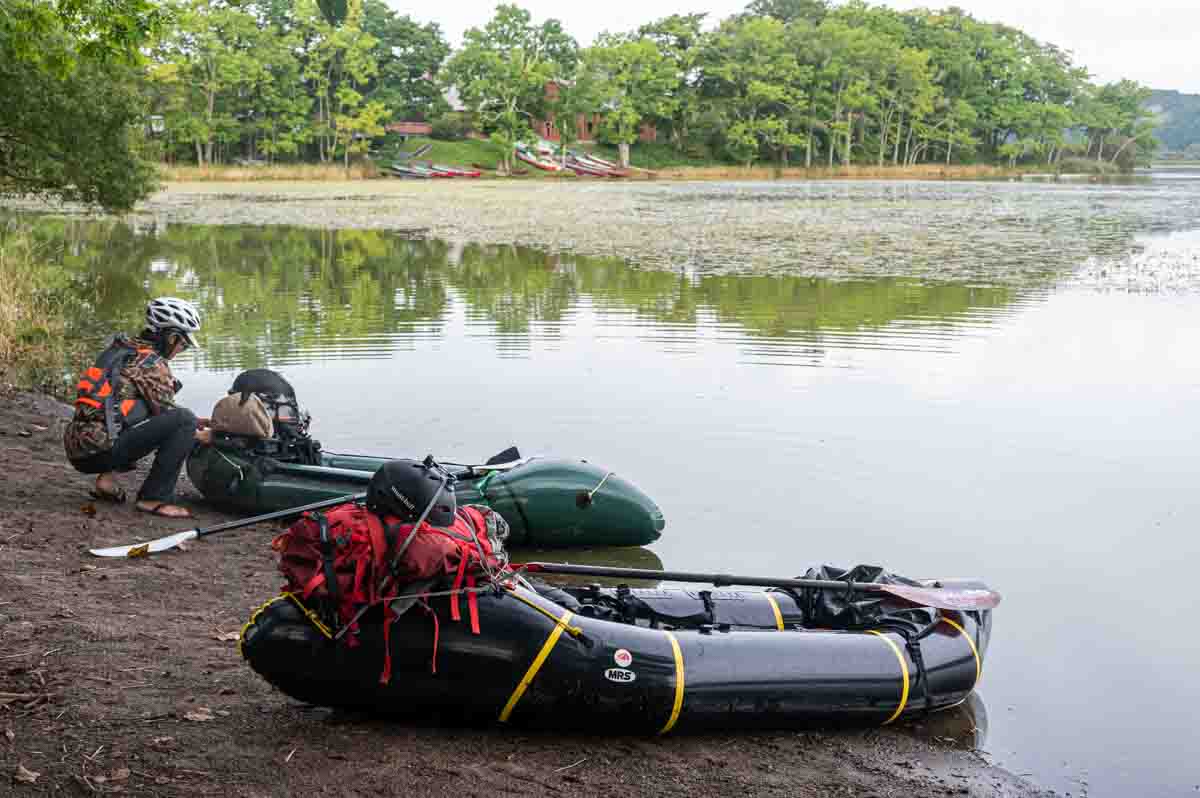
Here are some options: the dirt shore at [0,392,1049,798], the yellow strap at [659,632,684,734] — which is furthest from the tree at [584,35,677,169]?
the yellow strap at [659,632,684,734]

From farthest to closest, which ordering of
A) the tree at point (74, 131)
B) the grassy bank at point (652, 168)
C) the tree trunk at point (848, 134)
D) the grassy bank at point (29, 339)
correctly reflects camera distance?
the tree trunk at point (848, 134) → the grassy bank at point (652, 168) → the tree at point (74, 131) → the grassy bank at point (29, 339)

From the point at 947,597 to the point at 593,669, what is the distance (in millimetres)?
1882

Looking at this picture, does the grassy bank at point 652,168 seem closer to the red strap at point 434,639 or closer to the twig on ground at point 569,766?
the red strap at point 434,639

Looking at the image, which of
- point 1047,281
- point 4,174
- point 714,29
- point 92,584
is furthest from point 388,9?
point 92,584

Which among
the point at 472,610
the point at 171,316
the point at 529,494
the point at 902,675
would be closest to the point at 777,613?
the point at 902,675

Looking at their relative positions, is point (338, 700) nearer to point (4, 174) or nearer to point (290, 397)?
point (290, 397)

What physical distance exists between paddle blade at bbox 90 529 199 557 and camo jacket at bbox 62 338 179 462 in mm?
801

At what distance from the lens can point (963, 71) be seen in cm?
8288

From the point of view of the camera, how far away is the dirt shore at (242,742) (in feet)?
12.9

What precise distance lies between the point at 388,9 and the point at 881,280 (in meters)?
61.2

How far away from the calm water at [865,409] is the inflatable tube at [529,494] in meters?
0.43

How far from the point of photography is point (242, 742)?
13.8ft

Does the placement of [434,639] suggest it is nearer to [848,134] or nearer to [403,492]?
[403,492]

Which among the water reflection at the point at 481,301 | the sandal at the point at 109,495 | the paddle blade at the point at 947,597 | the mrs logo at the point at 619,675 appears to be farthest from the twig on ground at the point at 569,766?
the water reflection at the point at 481,301
